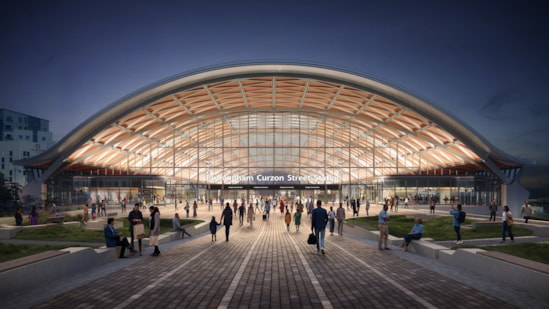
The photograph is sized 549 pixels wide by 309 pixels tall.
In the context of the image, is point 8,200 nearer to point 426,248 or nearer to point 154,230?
point 154,230

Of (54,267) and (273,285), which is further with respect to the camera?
(54,267)

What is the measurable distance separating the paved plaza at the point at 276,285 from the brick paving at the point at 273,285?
17 mm

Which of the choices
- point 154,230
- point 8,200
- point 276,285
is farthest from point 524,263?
point 8,200

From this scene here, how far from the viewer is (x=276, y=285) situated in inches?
318

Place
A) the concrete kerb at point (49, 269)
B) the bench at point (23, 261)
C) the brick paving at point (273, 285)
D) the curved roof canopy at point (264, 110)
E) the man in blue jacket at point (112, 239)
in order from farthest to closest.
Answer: the curved roof canopy at point (264, 110), the man in blue jacket at point (112, 239), the bench at point (23, 261), the concrete kerb at point (49, 269), the brick paving at point (273, 285)

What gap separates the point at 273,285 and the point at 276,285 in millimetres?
60

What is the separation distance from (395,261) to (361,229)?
29.7ft

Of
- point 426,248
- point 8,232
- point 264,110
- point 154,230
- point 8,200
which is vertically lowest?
point 8,200

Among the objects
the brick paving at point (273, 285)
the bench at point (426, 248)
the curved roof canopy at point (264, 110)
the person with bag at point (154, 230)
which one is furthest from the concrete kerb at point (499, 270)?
the curved roof canopy at point (264, 110)

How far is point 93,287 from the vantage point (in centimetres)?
786

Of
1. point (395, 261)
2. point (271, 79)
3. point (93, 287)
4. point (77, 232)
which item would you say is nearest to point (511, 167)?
point (271, 79)

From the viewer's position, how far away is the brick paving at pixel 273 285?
6730 mm

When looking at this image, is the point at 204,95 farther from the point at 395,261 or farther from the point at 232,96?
the point at 395,261

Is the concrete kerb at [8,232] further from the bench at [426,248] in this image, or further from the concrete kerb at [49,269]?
the bench at [426,248]
